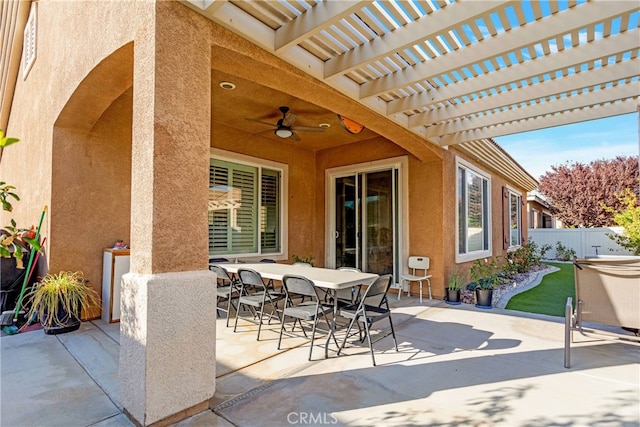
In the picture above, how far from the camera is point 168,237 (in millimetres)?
2277

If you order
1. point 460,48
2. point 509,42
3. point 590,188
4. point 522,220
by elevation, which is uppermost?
point 590,188

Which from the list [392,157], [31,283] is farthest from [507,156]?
[31,283]

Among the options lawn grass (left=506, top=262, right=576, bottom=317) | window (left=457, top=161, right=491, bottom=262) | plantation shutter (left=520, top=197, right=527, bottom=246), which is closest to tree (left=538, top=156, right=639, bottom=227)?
plantation shutter (left=520, top=197, right=527, bottom=246)

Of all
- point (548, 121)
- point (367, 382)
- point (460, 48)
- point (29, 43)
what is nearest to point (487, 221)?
point (548, 121)

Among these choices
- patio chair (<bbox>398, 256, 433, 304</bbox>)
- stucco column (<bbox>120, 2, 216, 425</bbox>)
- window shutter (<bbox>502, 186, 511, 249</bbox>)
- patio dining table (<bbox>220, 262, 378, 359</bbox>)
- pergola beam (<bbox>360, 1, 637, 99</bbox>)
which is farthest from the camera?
window shutter (<bbox>502, 186, 511, 249</bbox>)

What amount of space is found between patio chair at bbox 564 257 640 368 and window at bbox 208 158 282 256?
210 inches

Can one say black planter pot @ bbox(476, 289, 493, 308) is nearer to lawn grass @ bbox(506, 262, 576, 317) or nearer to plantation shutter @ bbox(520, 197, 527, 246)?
lawn grass @ bbox(506, 262, 576, 317)

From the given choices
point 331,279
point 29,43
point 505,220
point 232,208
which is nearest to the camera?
point 331,279

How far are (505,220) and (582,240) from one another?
272 inches

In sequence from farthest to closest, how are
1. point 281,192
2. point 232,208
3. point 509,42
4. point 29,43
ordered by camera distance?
point 281,192, point 232,208, point 29,43, point 509,42

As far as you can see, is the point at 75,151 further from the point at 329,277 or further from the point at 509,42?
the point at 509,42

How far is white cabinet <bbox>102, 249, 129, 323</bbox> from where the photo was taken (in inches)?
176

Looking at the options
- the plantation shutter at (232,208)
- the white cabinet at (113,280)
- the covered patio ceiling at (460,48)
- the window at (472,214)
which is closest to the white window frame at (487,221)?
the window at (472,214)

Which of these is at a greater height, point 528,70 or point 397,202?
point 528,70
